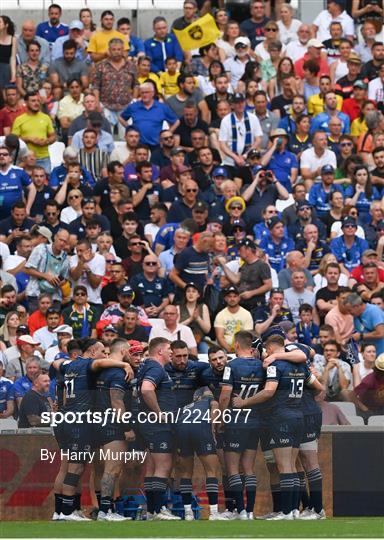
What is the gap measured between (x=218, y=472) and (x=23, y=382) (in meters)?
2.47

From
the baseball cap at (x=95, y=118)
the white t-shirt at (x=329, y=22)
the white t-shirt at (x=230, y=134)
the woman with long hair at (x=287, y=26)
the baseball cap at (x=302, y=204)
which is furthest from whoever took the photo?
the white t-shirt at (x=329, y=22)

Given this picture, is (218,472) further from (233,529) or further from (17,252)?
(17,252)

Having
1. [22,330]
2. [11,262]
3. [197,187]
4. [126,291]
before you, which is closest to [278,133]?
[197,187]

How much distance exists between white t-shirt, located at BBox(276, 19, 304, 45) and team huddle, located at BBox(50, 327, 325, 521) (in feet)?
38.0

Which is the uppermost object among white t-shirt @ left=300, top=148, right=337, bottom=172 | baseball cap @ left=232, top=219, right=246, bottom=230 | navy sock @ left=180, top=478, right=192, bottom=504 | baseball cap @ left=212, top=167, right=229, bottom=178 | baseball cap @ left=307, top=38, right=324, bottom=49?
baseball cap @ left=307, top=38, right=324, bottom=49

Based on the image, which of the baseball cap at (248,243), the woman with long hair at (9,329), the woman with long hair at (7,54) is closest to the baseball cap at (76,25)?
the woman with long hair at (7,54)

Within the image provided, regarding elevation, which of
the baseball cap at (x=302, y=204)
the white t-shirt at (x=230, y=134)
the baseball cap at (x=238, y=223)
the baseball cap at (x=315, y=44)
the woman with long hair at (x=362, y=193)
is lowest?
the baseball cap at (x=238, y=223)

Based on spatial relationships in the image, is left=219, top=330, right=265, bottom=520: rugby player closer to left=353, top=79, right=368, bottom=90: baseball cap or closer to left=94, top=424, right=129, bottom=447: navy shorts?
left=94, top=424, right=129, bottom=447: navy shorts

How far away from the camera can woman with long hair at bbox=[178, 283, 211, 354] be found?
21.1 m

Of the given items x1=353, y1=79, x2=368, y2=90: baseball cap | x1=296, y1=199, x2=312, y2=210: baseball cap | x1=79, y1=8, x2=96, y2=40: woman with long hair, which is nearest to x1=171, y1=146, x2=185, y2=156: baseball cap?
x1=296, y1=199, x2=312, y2=210: baseball cap

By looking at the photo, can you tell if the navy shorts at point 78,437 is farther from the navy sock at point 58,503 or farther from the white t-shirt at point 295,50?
the white t-shirt at point 295,50

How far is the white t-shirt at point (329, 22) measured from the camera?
92.1ft

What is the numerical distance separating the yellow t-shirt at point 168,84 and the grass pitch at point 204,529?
35.4 ft

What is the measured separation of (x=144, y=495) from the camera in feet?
55.3
